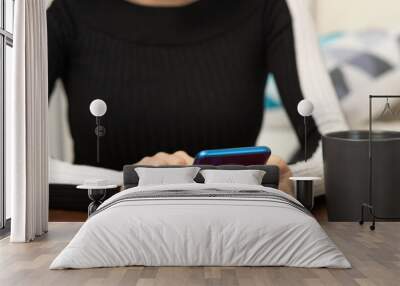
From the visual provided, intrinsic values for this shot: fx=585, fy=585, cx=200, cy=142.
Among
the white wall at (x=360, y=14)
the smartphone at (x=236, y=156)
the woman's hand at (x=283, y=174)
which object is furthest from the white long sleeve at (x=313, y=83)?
the smartphone at (x=236, y=156)

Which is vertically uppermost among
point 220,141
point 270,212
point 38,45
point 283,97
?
point 38,45

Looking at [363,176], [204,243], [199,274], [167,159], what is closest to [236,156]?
[167,159]

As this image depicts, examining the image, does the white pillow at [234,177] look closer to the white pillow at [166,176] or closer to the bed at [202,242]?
the white pillow at [166,176]

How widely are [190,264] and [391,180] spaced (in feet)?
12.3

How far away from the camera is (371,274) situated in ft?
13.5

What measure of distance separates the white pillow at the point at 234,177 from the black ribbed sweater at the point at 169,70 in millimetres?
1011

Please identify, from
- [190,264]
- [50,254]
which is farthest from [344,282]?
[50,254]

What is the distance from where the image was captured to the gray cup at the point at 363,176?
717 centimetres

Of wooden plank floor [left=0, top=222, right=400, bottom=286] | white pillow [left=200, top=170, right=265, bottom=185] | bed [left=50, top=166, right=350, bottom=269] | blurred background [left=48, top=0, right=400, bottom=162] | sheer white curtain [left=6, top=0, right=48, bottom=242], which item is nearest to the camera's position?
wooden plank floor [left=0, top=222, right=400, bottom=286]

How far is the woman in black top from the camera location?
756cm

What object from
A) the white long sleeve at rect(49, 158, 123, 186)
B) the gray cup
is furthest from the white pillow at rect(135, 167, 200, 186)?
the gray cup

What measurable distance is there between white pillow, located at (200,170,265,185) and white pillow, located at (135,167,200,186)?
0.66 feet

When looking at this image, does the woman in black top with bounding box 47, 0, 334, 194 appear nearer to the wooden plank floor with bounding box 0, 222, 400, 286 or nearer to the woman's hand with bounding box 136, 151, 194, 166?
the woman's hand with bounding box 136, 151, 194, 166

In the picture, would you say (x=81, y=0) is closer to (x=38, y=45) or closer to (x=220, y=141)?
(x=38, y=45)
